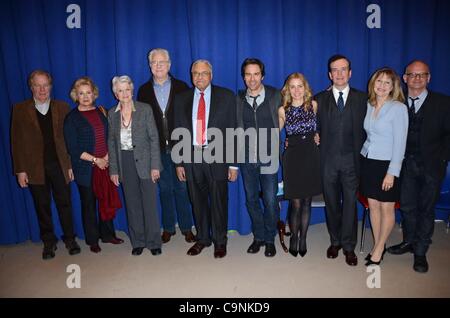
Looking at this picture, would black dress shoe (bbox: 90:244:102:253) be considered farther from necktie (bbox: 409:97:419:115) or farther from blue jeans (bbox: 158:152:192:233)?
necktie (bbox: 409:97:419:115)

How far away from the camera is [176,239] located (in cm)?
338

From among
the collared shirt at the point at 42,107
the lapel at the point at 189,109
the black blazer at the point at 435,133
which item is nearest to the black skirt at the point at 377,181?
the black blazer at the point at 435,133

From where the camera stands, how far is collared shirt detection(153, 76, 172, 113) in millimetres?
2971

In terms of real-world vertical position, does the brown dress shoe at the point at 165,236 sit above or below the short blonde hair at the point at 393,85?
below

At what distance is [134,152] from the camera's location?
2746 millimetres

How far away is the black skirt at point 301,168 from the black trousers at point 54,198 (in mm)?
2057

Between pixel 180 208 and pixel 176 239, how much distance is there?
34cm

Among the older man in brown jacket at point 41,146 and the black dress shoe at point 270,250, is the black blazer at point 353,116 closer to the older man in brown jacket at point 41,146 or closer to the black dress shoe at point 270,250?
the black dress shoe at point 270,250

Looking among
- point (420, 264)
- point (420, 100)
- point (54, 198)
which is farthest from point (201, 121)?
point (420, 264)

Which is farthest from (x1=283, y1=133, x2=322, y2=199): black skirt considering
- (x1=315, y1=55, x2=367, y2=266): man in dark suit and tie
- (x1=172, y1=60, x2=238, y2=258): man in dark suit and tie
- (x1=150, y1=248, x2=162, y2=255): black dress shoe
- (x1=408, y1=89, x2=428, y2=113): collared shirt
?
(x1=150, y1=248, x2=162, y2=255): black dress shoe

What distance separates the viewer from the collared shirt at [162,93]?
2.97m

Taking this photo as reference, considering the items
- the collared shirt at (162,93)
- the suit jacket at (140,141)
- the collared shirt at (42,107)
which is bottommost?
the suit jacket at (140,141)
